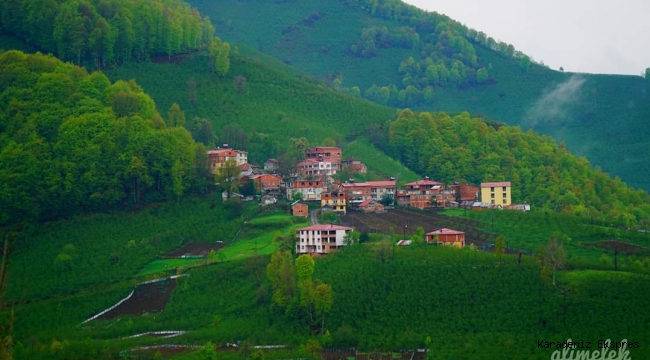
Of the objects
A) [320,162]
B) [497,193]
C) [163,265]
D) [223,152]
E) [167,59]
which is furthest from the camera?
[167,59]

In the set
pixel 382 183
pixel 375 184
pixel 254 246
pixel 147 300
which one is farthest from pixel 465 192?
pixel 147 300

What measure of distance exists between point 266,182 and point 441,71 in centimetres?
7858

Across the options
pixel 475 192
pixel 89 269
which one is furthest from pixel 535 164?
pixel 89 269

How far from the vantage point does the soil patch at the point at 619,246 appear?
6650 centimetres

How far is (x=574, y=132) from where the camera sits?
462 ft

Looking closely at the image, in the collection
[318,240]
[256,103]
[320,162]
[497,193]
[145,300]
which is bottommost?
[145,300]

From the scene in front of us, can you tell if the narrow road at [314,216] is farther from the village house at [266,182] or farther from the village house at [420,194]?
the village house at [420,194]

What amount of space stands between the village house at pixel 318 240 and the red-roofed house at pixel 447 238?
5989 millimetres

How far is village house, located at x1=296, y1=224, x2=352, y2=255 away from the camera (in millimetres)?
67438

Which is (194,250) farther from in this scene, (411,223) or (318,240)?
(411,223)

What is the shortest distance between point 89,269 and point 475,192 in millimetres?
34337

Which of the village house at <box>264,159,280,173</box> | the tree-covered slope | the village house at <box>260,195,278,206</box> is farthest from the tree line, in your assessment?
the village house at <box>260,195,278,206</box>

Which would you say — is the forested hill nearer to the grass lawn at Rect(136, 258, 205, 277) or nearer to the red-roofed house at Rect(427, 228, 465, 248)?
the red-roofed house at Rect(427, 228, 465, 248)

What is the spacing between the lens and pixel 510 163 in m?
98.6
